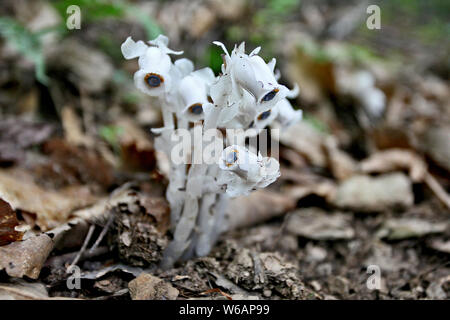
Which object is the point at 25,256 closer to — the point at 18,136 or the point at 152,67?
the point at 152,67

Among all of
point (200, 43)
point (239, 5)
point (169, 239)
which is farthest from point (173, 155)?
point (239, 5)

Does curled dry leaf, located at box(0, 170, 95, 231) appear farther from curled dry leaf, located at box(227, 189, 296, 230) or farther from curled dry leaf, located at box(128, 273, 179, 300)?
curled dry leaf, located at box(227, 189, 296, 230)

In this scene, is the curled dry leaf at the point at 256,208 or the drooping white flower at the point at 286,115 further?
the curled dry leaf at the point at 256,208

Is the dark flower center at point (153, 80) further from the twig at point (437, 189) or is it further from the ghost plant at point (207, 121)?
the twig at point (437, 189)

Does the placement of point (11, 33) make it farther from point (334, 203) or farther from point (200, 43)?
point (334, 203)

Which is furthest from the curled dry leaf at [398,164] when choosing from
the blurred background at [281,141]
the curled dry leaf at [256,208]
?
the curled dry leaf at [256,208]
